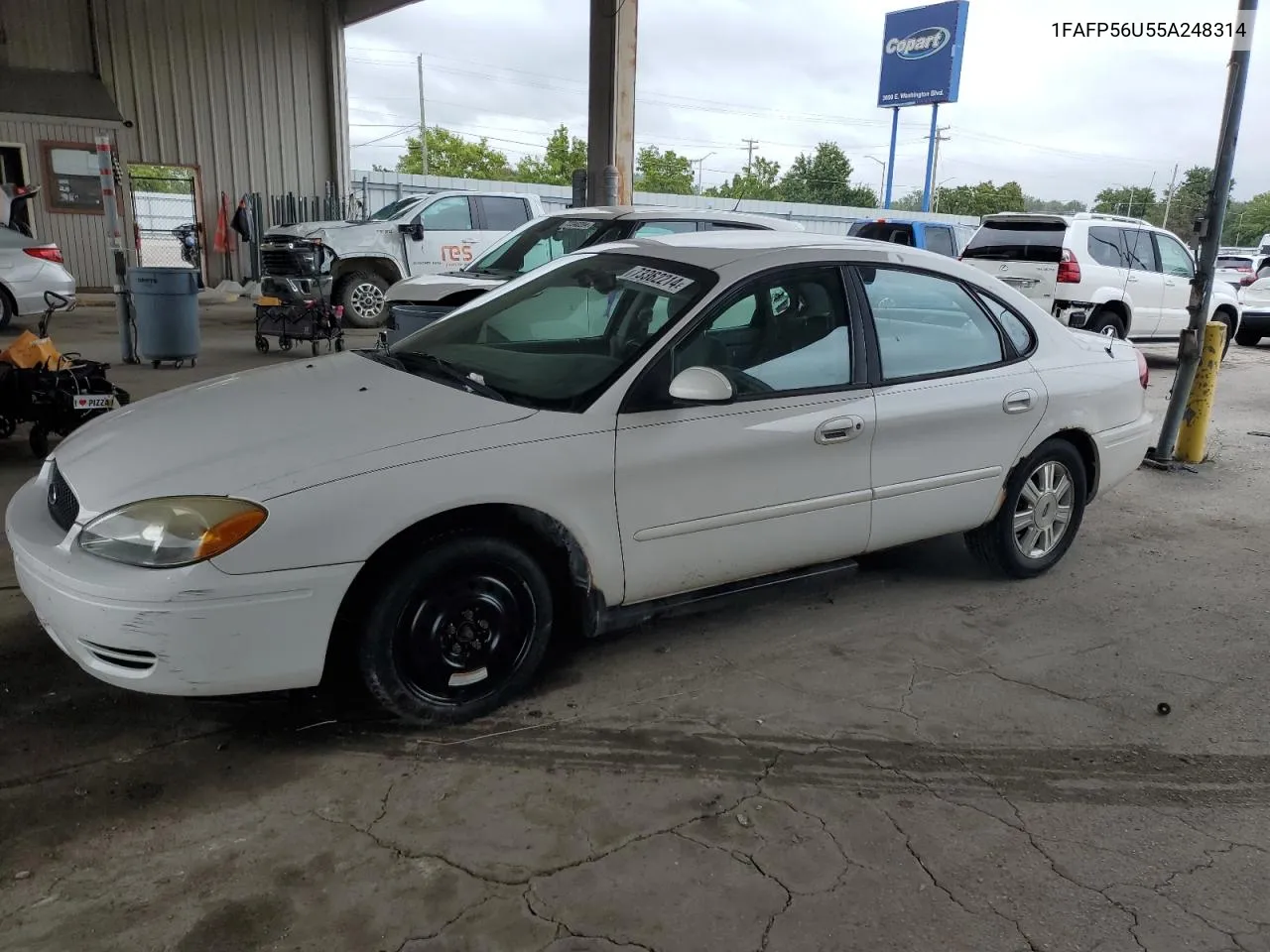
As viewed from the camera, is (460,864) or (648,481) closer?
(460,864)

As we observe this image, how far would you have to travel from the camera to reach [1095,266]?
457 inches

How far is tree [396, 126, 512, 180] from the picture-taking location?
231 feet

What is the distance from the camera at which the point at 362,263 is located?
13492 mm

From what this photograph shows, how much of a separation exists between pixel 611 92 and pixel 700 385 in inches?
352

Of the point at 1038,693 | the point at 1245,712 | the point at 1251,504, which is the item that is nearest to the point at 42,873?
the point at 1038,693

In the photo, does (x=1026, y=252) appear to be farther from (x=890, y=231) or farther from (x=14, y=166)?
(x=14, y=166)

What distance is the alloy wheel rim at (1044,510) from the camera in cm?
446

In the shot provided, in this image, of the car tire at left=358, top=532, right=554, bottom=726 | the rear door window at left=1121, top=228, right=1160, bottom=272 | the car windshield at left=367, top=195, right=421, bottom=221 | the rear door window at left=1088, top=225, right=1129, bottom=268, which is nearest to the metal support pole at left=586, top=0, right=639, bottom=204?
the car windshield at left=367, top=195, right=421, bottom=221

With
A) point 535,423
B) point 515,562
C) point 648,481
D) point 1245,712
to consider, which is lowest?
point 1245,712

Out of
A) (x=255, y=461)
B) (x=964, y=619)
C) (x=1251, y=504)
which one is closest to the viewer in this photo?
(x=255, y=461)

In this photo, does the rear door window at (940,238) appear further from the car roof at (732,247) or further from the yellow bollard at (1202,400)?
the car roof at (732,247)

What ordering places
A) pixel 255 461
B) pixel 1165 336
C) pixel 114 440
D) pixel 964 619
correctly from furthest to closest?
pixel 1165 336 → pixel 964 619 → pixel 114 440 → pixel 255 461

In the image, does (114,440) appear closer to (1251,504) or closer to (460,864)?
(460,864)

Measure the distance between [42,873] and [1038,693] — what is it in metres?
3.29
